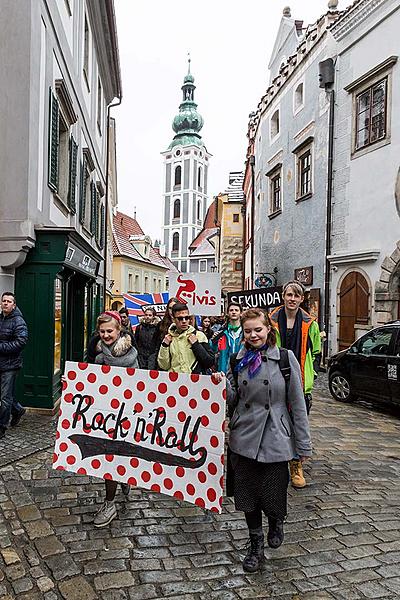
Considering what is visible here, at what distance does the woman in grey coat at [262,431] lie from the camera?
3428mm

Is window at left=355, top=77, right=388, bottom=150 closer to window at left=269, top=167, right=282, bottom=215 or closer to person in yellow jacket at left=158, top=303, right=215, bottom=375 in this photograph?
window at left=269, top=167, right=282, bottom=215

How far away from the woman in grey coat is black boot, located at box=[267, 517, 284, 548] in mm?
131

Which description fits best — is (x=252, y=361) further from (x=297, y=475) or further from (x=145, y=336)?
(x=145, y=336)

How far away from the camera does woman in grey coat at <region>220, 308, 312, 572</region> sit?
3428 millimetres

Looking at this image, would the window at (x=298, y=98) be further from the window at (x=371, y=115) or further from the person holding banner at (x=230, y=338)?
the person holding banner at (x=230, y=338)

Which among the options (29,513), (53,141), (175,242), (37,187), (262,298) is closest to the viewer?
(29,513)

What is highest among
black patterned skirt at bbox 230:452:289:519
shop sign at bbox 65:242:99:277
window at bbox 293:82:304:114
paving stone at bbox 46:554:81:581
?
window at bbox 293:82:304:114

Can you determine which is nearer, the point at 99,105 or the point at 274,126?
the point at 99,105

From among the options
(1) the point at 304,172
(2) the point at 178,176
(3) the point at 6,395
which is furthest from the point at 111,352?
(2) the point at 178,176

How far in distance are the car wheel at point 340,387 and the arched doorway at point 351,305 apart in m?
4.18

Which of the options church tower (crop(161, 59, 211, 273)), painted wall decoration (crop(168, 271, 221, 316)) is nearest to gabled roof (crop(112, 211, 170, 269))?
painted wall decoration (crop(168, 271, 221, 316))

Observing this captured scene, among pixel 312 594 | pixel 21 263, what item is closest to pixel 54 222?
pixel 21 263

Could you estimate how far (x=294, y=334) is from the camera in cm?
508

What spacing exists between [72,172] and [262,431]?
926cm
